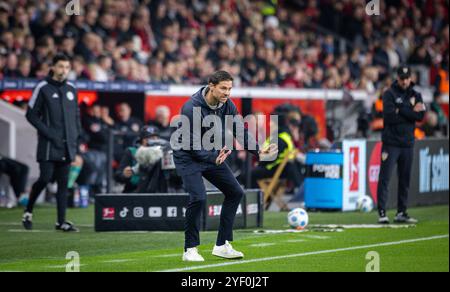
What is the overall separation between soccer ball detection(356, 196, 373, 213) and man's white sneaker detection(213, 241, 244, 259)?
7.43 meters

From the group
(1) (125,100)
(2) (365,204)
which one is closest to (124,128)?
(1) (125,100)

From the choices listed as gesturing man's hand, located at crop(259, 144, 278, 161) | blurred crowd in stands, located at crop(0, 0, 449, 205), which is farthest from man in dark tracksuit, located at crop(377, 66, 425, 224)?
gesturing man's hand, located at crop(259, 144, 278, 161)

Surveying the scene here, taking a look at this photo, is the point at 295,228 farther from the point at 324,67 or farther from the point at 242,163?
the point at 324,67

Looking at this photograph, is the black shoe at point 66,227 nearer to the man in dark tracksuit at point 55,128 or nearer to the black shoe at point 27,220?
the man in dark tracksuit at point 55,128

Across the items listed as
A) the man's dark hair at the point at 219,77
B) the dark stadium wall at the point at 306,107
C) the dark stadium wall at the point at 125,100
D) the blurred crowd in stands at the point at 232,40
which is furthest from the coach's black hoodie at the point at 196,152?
the dark stadium wall at the point at 306,107

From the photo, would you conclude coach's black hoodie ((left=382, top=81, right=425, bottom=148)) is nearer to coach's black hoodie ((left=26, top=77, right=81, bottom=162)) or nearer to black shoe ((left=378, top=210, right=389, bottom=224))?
black shoe ((left=378, top=210, right=389, bottom=224))

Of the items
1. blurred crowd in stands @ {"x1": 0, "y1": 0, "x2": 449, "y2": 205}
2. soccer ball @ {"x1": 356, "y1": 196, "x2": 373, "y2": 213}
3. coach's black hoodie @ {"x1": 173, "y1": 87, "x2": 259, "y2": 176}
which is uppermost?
blurred crowd in stands @ {"x1": 0, "y1": 0, "x2": 449, "y2": 205}

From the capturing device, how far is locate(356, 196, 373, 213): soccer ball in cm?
1986

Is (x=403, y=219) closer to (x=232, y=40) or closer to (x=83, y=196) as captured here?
(x=83, y=196)

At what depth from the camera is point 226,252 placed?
12648 millimetres

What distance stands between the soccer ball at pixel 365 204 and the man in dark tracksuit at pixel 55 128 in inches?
226

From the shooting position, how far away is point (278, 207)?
20938 millimetres

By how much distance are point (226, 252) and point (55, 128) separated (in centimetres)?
423
